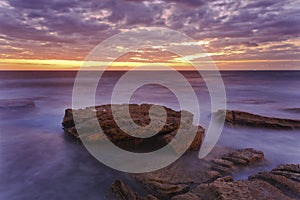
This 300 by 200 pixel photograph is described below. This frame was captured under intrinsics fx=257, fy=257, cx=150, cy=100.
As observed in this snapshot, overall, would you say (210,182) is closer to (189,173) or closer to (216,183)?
(216,183)

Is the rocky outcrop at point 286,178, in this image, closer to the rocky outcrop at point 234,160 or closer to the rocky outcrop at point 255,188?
the rocky outcrop at point 255,188

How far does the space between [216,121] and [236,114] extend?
1.06 meters

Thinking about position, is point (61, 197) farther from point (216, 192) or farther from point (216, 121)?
point (216, 121)

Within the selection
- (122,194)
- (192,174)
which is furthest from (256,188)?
(122,194)

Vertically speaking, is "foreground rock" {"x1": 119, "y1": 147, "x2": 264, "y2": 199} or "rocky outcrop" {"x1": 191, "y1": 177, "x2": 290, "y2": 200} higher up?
"rocky outcrop" {"x1": 191, "y1": 177, "x2": 290, "y2": 200}

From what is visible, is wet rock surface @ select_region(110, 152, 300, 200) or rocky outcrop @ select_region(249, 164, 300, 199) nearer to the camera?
wet rock surface @ select_region(110, 152, 300, 200)

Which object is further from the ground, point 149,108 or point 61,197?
point 149,108

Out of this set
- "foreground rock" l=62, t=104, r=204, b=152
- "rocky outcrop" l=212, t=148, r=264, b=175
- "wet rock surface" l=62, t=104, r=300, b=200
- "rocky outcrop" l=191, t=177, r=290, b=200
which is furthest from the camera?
"foreground rock" l=62, t=104, r=204, b=152

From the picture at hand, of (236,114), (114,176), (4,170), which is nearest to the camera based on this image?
(114,176)

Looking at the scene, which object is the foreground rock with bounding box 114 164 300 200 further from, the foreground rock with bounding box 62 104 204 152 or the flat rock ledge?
the foreground rock with bounding box 62 104 204 152

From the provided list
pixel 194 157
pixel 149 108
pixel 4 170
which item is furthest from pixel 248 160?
pixel 4 170

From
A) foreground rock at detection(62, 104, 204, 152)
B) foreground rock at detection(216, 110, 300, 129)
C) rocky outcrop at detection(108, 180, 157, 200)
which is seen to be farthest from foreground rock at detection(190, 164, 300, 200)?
foreground rock at detection(216, 110, 300, 129)

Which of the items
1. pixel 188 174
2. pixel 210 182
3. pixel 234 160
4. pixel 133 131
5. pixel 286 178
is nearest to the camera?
pixel 286 178

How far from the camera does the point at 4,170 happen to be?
743 cm
